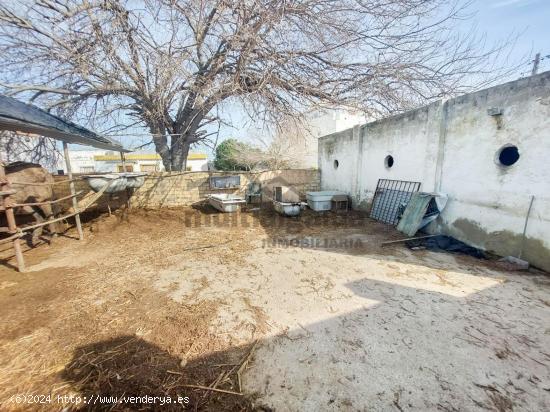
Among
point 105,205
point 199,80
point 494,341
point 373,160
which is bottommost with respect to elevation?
point 494,341

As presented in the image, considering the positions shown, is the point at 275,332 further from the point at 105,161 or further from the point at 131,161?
the point at 105,161

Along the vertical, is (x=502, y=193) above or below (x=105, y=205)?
above

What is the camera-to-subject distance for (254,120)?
646 centimetres

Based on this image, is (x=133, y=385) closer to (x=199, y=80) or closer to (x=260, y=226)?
(x=260, y=226)

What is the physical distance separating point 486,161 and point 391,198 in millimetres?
2752

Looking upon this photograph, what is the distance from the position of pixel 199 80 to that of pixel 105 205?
237 inches

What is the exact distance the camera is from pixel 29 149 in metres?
8.05

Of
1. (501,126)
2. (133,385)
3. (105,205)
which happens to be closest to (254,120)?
(501,126)

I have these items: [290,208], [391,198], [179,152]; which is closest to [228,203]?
[290,208]

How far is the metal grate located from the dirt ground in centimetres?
217

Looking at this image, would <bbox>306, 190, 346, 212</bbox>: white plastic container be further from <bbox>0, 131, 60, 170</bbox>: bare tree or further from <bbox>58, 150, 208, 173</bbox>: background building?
<bbox>58, 150, 208, 173</bbox>: background building

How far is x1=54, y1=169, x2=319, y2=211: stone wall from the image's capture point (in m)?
8.80

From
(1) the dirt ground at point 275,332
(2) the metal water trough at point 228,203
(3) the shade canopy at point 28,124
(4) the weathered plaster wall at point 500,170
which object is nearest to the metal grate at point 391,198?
(4) the weathered plaster wall at point 500,170

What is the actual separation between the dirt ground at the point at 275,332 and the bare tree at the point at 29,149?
16.6 ft
